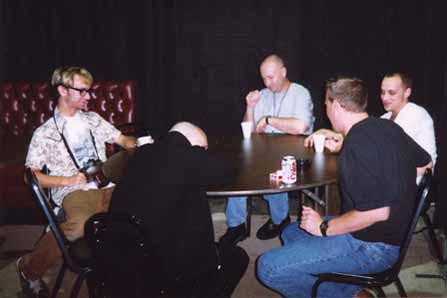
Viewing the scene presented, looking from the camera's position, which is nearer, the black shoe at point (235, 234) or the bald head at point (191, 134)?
the bald head at point (191, 134)

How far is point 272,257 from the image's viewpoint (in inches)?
86.4

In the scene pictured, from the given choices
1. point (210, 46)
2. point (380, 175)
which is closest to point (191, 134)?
point (380, 175)

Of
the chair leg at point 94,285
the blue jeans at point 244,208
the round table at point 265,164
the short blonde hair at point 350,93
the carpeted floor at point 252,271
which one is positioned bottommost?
the carpeted floor at point 252,271

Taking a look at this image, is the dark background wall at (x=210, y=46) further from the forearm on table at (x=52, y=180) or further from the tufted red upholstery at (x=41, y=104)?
the forearm on table at (x=52, y=180)

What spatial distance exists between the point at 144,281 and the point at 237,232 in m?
1.77

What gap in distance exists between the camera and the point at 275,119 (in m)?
3.76

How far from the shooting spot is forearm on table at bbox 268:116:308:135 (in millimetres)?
3727

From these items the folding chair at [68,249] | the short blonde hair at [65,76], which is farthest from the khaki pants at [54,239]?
the short blonde hair at [65,76]

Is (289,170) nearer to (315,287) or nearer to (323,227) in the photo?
(323,227)

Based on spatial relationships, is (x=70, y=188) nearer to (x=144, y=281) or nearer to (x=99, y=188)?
(x=99, y=188)

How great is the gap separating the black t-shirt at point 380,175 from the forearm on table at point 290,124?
63.1 inches

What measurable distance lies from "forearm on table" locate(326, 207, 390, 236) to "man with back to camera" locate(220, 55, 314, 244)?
5.18 feet

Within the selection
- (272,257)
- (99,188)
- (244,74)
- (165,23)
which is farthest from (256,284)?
(165,23)

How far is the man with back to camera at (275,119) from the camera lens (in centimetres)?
370
